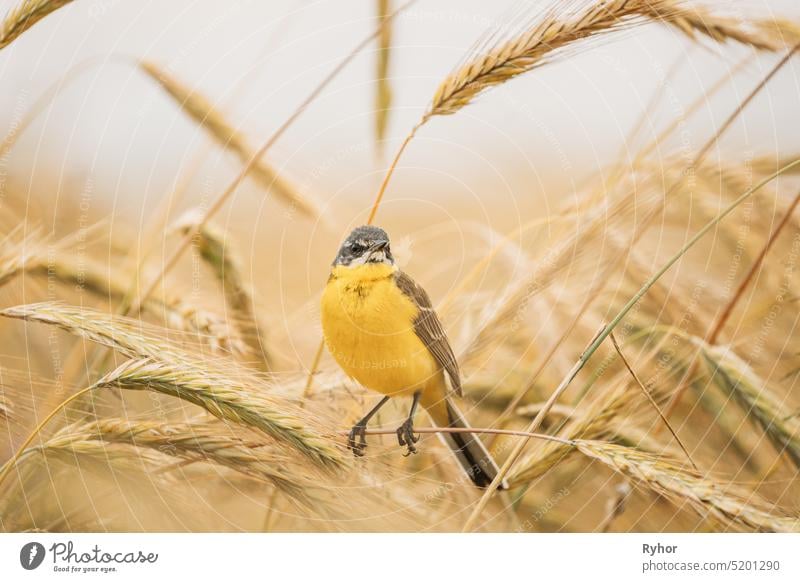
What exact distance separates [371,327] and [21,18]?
846 millimetres

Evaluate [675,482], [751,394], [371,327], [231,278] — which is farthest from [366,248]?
[751,394]

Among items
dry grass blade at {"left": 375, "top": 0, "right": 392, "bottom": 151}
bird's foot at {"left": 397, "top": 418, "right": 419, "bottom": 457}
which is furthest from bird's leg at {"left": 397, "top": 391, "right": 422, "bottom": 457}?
dry grass blade at {"left": 375, "top": 0, "right": 392, "bottom": 151}

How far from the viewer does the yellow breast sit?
3.82 feet

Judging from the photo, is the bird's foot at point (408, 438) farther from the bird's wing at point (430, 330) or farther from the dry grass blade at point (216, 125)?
the dry grass blade at point (216, 125)

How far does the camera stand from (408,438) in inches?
52.0

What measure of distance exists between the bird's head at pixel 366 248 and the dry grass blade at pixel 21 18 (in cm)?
70

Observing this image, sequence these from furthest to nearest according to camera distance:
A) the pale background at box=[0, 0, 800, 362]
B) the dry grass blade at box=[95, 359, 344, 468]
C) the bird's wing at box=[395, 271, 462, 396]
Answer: the pale background at box=[0, 0, 800, 362] → the bird's wing at box=[395, 271, 462, 396] → the dry grass blade at box=[95, 359, 344, 468]

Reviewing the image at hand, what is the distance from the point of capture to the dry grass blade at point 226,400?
1092 mm

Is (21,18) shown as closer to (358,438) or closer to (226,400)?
(226,400)

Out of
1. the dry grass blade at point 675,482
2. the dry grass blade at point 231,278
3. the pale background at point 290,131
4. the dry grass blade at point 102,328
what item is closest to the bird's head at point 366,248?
the pale background at point 290,131

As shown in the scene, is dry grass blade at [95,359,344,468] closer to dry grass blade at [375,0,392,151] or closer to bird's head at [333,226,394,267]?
bird's head at [333,226,394,267]

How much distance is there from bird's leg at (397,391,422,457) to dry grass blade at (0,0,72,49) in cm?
100
